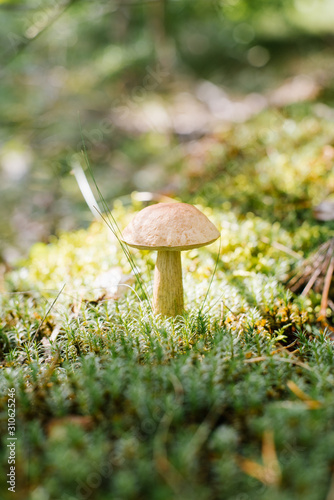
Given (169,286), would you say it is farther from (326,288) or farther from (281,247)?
(281,247)

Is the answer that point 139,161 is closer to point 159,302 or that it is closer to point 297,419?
point 159,302

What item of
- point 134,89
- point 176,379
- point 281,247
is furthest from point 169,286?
point 134,89

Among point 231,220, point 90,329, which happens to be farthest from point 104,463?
point 231,220

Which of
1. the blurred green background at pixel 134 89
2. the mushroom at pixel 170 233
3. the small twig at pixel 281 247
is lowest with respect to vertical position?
the small twig at pixel 281 247

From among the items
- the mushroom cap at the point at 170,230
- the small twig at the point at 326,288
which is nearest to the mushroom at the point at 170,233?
the mushroom cap at the point at 170,230

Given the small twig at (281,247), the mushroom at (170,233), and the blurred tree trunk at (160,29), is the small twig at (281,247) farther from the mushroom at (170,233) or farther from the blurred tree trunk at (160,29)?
the blurred tree trunk at (160,29)
